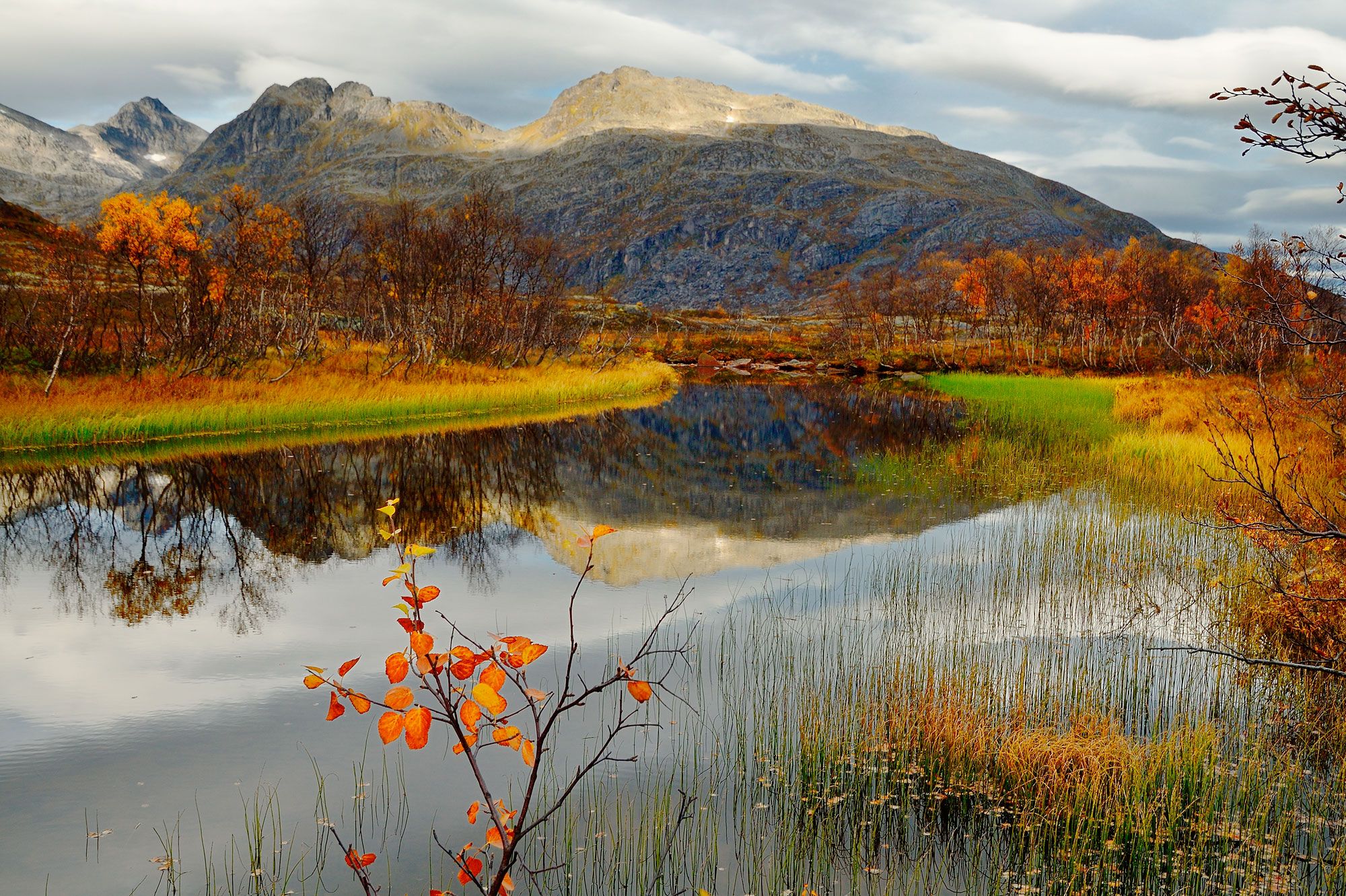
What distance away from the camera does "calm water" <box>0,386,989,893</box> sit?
17.8 feet

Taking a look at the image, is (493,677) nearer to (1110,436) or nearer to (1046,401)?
(1110,436)

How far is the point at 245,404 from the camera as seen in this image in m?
23.4

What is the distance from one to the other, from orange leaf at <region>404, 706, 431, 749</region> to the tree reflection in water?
7236mm

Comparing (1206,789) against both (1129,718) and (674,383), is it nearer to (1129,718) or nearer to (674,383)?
(1129,718)

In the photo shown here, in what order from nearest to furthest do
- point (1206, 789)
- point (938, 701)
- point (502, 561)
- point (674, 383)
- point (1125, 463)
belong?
point (1206, 789) < point (938, 701) < point (502, 561) < point (1125, 463) < point (674, 383)

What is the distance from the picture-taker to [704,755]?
6055 mm

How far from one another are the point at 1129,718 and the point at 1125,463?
12871 millimetres

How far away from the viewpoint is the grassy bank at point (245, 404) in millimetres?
19797

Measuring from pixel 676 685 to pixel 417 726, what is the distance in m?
4.79

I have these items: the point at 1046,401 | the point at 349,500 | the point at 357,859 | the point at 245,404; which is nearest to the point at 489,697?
the point at 357,859

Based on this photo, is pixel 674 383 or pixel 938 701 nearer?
pixel 938 701

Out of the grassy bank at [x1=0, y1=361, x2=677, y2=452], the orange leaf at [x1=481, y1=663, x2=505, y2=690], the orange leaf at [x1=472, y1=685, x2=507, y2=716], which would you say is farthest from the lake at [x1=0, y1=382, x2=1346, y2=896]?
the grassy bank at [x1=0, y1=361, x2=677, y2=452]

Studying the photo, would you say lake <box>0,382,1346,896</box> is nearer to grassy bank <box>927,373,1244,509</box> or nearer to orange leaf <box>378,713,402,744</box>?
grassy bank <box>927,373,1244,509</box>

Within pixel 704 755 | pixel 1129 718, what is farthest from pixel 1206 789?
pixel 704 755
